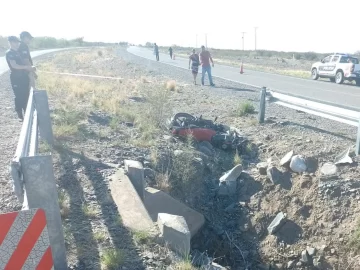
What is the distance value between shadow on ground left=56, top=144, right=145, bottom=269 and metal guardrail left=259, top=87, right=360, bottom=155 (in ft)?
13.2

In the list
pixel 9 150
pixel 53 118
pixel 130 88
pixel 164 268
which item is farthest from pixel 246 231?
pixel 130 88

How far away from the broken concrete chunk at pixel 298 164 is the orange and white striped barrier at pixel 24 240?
4370 mm

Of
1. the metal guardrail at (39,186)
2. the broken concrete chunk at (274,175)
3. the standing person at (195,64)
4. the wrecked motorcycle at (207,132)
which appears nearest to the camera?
the metal guardrail at (39,186)

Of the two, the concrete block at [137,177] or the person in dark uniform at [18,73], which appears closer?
the concrete block at [137,177]

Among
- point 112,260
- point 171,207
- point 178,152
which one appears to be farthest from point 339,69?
point 112,260

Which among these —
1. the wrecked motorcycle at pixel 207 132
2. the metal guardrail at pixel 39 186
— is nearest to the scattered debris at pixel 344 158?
the wrecked motorcycle at pixel 207 132

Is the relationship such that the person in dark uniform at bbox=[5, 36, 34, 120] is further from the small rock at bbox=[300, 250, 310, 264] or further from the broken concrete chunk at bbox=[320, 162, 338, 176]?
the small rock at bbox=[300, 250, 310, 264]

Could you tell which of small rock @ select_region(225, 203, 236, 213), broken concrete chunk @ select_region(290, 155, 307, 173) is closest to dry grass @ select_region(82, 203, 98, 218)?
small rock @ select_region(225, 203, 236, 213)

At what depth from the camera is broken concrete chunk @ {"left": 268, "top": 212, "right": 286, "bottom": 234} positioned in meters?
5.59

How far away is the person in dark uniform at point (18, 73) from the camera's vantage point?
850cm

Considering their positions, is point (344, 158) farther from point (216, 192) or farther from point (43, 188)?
point (43, 188)

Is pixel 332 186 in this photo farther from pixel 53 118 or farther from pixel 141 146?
pixel 53 118

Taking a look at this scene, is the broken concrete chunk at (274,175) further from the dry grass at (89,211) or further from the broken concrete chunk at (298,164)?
the dry grass at (89,211)

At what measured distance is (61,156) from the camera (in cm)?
659
